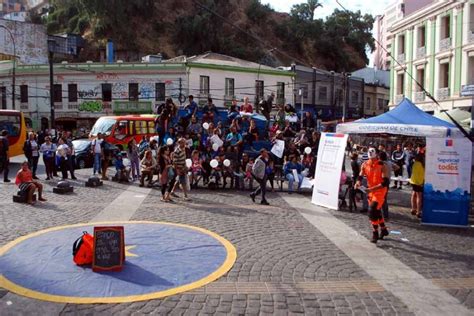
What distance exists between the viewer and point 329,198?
12.5 m

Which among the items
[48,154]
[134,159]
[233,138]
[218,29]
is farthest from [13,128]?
[218,29]

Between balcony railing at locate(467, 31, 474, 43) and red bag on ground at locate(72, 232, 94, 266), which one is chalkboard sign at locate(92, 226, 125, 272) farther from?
balcony railing at locate(467, 31, 474, 43)

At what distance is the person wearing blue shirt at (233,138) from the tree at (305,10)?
1981 inches

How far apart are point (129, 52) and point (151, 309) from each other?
50075 millimetres

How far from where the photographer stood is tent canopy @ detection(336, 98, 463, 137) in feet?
38.0

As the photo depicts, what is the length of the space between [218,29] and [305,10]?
598 inches

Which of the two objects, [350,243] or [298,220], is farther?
[298,220]

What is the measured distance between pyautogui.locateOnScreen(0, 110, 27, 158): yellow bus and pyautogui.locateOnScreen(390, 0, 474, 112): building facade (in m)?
22.0

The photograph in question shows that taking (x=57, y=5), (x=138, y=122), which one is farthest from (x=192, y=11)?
(x=138, y=122)

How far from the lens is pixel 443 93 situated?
98.3 feet

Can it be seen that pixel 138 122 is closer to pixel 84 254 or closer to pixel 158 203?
pixel 158 203

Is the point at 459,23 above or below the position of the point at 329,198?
above

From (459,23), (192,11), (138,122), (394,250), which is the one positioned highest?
(192,11)

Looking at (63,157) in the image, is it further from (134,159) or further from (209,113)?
(209,113)
